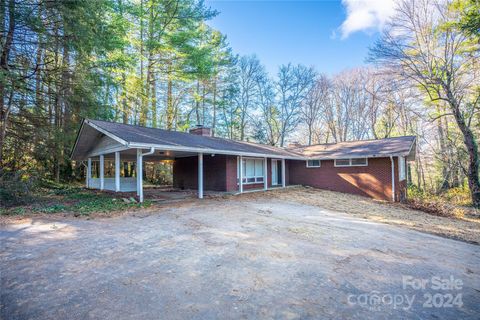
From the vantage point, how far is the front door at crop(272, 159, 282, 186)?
54.6 ft

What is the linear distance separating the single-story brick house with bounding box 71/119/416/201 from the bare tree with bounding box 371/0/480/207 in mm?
3210

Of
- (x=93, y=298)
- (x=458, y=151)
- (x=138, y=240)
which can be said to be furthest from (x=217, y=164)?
(x=458, y=151)

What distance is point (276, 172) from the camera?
16984 millimetres

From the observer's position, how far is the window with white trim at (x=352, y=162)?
46.8 feet

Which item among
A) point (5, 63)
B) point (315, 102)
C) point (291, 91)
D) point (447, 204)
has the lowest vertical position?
point (447, 204)

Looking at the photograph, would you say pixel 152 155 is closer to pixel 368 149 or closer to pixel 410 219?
pixel 410 219

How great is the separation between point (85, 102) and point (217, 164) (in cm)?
767

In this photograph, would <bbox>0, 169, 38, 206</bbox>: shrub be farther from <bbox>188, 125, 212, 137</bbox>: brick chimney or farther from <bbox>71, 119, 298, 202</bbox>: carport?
<bbox>188, 125, 212, 137</bbox>: brick chimney

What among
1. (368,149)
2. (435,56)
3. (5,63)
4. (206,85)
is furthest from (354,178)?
(5,63)

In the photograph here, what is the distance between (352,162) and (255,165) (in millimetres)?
6155

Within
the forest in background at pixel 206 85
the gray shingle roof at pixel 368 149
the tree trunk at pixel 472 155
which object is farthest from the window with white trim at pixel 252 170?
the tree trunk at pixel 472 155

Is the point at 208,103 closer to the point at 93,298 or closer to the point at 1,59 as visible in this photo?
the point at 1,59

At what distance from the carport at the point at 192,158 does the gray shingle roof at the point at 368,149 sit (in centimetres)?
270

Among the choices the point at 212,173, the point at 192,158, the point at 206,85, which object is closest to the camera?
the point at 212,173
